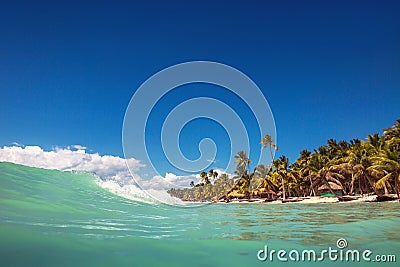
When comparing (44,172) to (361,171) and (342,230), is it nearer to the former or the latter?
(342,230)

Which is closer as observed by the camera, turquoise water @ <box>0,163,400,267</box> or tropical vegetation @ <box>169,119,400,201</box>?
turquoise water @ <box>0,163,400,267</box>

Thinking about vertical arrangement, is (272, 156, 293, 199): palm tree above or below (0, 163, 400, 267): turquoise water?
above

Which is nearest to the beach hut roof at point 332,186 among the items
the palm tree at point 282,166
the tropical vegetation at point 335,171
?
the tropical vegetation at point 335,171

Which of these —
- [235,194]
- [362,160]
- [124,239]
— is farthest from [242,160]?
[124,239]

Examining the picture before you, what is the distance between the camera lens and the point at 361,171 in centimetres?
4594

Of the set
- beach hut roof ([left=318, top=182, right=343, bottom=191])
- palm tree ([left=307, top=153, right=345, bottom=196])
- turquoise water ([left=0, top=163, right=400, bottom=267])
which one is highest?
palm tree ([left=307, top=153, right=345, bottom=196])

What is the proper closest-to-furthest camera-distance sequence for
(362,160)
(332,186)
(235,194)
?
(362,160)
(332,186)
(235,194)

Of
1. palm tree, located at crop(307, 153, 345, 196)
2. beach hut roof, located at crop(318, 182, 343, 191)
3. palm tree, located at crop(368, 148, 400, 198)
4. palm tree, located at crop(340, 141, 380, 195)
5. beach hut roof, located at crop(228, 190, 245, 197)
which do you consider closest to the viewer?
palm tree, located at crop(368, 148, 400, 198)

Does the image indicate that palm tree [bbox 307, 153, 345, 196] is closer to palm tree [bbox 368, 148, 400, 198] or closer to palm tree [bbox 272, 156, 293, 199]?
palm tree [bbox 272, 156, 293, 199]

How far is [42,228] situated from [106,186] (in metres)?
13.1

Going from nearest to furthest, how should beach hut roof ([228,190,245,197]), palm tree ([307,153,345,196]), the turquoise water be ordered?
the turquoise water, palm tree ([307,153,345,196]), beach hut roof ([228,190,245,197])

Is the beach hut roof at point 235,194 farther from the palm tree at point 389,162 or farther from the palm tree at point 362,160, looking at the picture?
the palm tree at point 389,162

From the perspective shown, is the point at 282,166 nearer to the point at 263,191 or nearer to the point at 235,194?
the point at 263,191

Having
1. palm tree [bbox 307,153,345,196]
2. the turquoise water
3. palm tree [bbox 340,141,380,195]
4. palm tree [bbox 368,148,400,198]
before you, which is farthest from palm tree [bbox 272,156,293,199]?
the turquoise water
